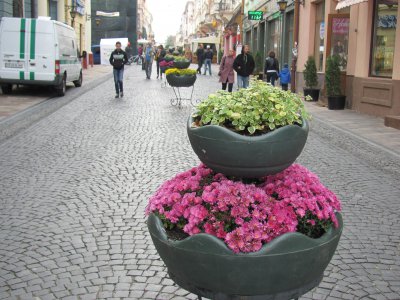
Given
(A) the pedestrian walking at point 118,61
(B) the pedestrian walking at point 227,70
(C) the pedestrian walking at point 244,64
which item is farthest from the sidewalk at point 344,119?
(B) the pedestrian walking at point 227,70

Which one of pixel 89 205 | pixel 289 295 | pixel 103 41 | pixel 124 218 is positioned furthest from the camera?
pixel 103 41

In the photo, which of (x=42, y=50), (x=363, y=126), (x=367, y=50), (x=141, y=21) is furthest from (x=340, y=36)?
(x=141, y=21)

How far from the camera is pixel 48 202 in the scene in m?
5.64

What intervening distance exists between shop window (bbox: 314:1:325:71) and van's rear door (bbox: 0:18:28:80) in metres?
9.50

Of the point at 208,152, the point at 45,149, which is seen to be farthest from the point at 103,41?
the point at 208,152

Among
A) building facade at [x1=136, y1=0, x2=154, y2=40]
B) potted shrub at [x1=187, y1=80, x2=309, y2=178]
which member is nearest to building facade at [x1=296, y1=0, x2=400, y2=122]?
potted shrub at [x1=187, y1=80, x2=309, y2=178]

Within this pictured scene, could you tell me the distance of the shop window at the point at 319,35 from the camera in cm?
1828

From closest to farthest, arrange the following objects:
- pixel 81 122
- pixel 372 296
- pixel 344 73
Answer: pixel 372 296 < pixel 81 122 < pixel 344 73

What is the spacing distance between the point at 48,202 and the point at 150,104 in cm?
1038

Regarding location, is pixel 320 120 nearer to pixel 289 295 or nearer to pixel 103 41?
pixel 289 295

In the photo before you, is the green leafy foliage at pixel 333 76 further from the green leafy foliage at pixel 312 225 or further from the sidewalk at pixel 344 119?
the green leafy foliage at pixel 312 225

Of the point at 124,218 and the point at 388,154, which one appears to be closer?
the point at 124,218

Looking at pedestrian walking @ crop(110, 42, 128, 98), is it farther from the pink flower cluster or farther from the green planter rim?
the green planter rim

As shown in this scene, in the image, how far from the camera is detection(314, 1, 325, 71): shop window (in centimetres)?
1828
